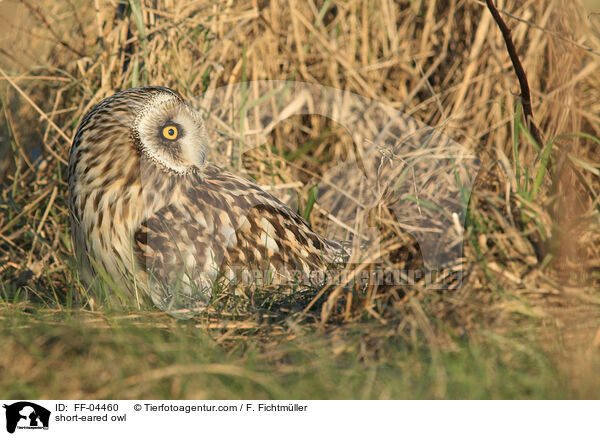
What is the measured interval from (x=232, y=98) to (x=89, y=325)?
1822 mm

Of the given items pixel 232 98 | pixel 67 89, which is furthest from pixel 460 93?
pixel 67 89

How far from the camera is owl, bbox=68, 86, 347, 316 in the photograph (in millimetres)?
2262

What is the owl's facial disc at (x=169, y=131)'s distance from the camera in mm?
2287

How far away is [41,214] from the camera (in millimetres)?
3184

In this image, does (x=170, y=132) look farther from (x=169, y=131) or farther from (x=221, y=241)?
(x=221, y=241)

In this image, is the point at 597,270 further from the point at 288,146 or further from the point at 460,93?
the point at 288,146

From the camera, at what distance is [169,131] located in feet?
7.53

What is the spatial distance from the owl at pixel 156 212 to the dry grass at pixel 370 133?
0.23m

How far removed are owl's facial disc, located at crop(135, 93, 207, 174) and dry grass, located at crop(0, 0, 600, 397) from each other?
23.2 inches

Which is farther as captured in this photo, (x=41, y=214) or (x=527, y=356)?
(x=41, y=214)

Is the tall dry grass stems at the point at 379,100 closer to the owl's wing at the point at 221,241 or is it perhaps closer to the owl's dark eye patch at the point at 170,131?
the owl's wing at the point at 221,241
